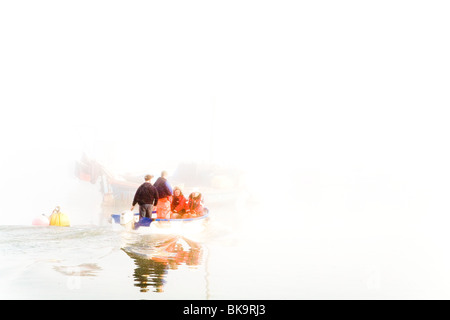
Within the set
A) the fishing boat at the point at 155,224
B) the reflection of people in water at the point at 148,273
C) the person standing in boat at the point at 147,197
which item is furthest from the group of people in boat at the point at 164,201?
the reflection of people in water at the point at 148,273

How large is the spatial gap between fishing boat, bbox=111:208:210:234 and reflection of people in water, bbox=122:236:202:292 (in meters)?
0.51

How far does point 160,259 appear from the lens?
14281 millimetres

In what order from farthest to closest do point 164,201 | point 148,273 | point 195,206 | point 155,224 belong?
1. point 195,206
2. point 164,201
3. point 155,224
4. point 148,273

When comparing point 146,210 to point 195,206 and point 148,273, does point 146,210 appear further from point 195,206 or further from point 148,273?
point 148,273

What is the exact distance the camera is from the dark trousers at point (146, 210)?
18891 millimetres

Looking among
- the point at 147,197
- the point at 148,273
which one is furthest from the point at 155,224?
the point at 148,273

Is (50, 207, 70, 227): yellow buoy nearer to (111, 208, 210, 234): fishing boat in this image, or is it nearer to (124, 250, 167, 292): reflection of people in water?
(111, 208, 210, 234): fishing boat

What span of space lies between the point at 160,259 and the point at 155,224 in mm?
4956

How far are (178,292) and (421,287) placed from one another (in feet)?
23.3

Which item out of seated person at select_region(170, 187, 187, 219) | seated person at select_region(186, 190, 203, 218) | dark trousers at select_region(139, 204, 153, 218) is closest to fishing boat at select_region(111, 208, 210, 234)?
dark trousers at select_region(139, 204, 153, 218)

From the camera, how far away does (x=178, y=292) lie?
35.0 ft

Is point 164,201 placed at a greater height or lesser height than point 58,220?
greater
